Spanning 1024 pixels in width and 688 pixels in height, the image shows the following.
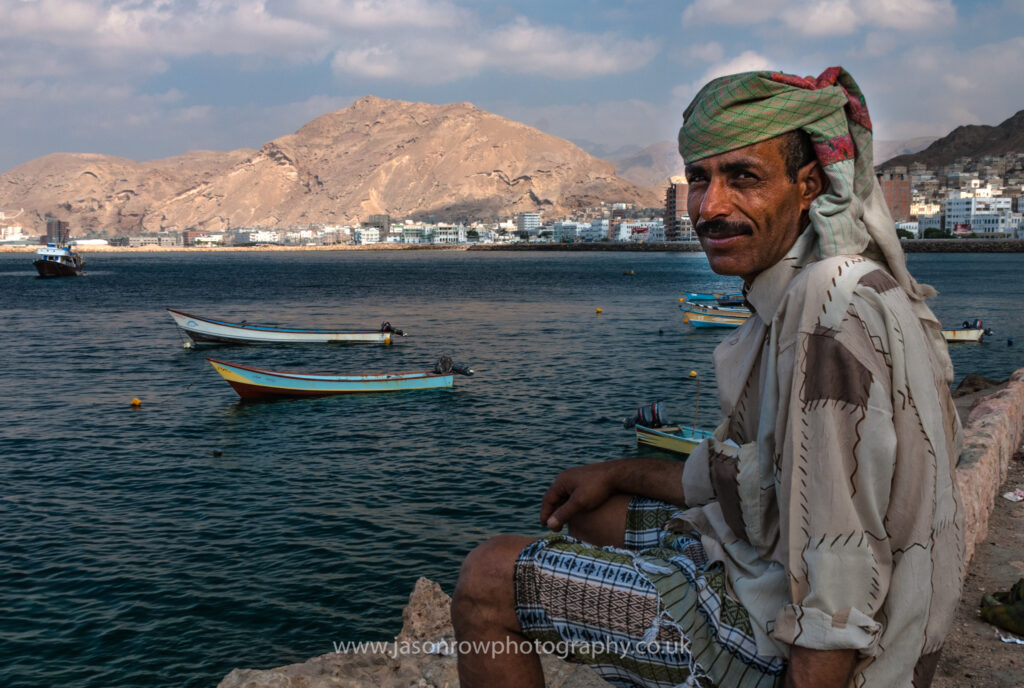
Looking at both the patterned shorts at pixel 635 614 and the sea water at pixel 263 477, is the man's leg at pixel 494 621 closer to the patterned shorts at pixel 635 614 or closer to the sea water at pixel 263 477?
the patterned shorts at pixel 635 614

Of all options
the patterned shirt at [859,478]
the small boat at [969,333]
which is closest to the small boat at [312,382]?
the patterned shirt at [859,478]

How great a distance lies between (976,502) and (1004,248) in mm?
161559

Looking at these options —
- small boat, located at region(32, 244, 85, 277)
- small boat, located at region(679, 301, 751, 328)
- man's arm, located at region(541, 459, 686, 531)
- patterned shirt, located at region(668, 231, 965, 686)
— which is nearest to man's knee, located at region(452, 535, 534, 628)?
man's arm, located at region(541, 459, 686, 531)

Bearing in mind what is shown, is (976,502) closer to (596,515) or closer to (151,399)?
(596,515)

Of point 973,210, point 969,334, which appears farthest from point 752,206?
point 973,210

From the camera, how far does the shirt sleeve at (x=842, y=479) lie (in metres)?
1.76

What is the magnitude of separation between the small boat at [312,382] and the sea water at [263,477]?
36cm

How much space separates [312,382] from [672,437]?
1212 cm

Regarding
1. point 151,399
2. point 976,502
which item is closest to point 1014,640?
point 976,502

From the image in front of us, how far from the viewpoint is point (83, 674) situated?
9000 mm

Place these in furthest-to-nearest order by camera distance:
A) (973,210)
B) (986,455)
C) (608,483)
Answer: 1. (973,210)
2. (986,455)
3. (608,483)

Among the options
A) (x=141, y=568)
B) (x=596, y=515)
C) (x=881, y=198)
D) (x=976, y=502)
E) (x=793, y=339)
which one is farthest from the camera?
(x=141, y=568)

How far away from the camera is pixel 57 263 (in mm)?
101438

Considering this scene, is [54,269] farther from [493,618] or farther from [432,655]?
[493,618]
